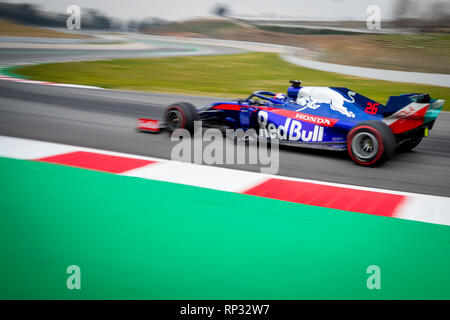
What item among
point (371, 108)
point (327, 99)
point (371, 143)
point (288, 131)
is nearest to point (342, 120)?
point (327, 99)

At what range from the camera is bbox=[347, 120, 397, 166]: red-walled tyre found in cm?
516

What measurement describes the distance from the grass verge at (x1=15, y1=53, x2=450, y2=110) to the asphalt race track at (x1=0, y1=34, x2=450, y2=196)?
3611 millimetres

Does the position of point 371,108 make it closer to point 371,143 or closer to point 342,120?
point 342,120

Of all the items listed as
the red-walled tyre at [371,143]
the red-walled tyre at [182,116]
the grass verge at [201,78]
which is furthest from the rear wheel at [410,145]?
the grass verge at [201,78]

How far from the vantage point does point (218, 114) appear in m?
6.66

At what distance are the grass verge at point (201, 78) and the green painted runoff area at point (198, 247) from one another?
9.32 meters

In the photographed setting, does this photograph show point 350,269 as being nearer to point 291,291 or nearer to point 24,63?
point 291,291

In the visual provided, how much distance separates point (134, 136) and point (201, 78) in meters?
11.5

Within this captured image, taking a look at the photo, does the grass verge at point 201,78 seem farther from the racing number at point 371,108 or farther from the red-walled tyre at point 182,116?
the racing number at point 371,108

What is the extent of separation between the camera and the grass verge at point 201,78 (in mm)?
14164

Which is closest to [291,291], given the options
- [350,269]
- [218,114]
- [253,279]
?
[253,279]

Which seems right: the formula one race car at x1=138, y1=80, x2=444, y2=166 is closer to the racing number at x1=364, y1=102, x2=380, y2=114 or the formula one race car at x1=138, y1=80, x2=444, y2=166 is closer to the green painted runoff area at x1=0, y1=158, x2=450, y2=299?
the racing number at x1=364, y1=102, x2=380, y2=114

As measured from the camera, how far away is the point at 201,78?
58.9ft
